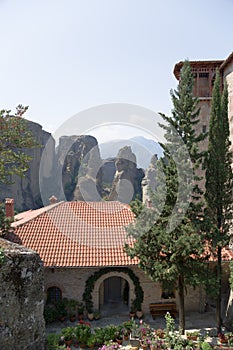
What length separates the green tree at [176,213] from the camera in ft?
41.2

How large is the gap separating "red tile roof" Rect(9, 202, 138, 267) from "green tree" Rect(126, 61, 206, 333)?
2.42 metres

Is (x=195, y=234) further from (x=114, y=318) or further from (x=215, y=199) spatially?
(x=114, y=318)

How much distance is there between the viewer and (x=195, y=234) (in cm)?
1232

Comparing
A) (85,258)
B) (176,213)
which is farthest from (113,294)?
(176,213)

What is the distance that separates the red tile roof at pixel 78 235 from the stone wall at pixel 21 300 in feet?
13.2

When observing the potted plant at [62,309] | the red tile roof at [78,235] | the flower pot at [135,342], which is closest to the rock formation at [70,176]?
the red tile roof at [78,235]

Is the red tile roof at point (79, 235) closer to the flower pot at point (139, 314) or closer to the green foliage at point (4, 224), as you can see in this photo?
the green foliage at point (4, 224)

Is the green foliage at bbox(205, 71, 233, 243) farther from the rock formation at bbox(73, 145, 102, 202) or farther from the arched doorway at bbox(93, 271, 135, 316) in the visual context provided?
the rock formation at bbox(73, 145, 102, 202)

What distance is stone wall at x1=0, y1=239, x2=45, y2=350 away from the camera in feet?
31.5

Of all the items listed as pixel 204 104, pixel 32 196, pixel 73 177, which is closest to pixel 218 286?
pixel 204 104

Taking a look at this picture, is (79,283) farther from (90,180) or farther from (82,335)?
(90,180)

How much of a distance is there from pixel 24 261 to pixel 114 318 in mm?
7355

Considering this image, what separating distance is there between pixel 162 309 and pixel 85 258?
486 cm

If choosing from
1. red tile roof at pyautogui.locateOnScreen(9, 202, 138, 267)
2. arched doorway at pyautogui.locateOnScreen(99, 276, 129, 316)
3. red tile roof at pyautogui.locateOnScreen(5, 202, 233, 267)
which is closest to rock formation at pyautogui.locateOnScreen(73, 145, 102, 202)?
arched doorway at pyautogui.locateOnScreen(99, 276, 129, 316)
